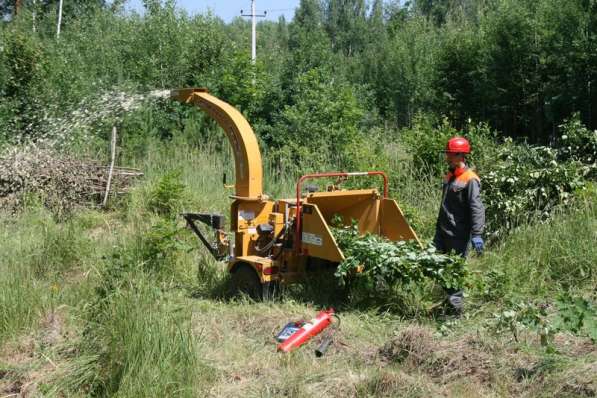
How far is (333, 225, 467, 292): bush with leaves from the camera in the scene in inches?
255

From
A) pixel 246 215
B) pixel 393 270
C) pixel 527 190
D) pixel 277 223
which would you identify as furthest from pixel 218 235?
pixel 527 190

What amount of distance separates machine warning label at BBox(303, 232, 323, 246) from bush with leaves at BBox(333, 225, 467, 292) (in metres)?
0.25

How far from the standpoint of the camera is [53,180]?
37.5 ft

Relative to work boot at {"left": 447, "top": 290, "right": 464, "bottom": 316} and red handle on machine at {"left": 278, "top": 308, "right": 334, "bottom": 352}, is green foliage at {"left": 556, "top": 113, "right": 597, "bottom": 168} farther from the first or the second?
red handle on machine at {"left": 278, "top": 308, "right": 334, "bottom": 352}

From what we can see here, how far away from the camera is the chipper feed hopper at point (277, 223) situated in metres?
7.03

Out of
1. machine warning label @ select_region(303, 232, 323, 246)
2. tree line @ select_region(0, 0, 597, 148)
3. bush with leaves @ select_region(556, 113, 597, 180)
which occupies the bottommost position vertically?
machine warning label @ select_region(303, 232, 323, 246)

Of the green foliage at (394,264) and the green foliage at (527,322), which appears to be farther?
the green foliage at (394,264)

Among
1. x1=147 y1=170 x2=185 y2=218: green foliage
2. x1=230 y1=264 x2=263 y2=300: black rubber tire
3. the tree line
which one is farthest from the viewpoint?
the tree line

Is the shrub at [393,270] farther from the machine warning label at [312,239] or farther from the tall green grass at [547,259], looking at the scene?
the tall green grass at [547,259]

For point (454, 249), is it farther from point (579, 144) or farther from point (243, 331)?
point (579, 144)

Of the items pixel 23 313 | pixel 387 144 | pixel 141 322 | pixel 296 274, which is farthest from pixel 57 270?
pixel 387 144

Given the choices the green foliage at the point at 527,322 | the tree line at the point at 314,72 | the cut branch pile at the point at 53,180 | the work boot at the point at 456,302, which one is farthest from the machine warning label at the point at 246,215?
the tree line at the point at 314,72

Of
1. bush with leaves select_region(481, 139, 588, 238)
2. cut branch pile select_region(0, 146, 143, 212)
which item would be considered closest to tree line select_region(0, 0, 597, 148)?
bush with leaves select_region(481, 139, 588, 238)

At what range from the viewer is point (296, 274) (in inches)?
284
